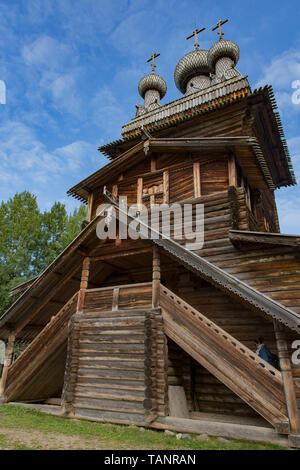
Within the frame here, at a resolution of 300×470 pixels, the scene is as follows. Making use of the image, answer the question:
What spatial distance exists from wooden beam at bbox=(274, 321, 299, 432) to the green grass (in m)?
0.59

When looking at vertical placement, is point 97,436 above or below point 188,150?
below

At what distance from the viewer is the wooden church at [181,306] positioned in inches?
262

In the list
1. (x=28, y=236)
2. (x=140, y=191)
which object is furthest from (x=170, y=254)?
(x=28, y=236)

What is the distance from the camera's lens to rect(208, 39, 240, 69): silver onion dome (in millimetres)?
18391

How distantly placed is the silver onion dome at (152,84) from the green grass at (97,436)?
22447mm

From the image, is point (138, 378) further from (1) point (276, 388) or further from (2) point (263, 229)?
(2) point (263, 229)

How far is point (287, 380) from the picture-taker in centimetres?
593

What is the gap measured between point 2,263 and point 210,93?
2202cm

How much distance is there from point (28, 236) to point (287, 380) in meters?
27.3

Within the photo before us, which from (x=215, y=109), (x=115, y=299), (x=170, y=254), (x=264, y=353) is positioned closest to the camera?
(x=264, y=353)

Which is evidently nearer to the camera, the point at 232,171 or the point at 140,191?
the point at 232,171
